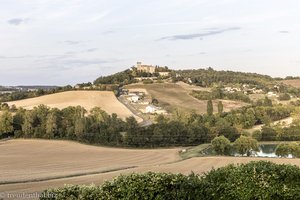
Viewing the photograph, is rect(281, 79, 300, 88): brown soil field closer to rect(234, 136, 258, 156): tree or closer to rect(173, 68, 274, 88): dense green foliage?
rect(173, 68, 274, 88): dense green foliage

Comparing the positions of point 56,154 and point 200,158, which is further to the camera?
point 56,154

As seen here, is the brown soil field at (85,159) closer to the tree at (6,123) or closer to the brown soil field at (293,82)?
the tree at (6,123)

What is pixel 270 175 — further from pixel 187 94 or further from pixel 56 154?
pixel 187 94

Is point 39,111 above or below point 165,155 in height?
above

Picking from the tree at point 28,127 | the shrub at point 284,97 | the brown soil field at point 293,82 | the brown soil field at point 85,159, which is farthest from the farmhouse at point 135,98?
the brown soil field at point 293,82

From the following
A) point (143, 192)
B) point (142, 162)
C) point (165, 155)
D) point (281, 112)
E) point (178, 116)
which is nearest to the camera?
point (143, 192)

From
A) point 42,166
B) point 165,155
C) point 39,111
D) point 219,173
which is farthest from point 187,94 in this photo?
point 219,173

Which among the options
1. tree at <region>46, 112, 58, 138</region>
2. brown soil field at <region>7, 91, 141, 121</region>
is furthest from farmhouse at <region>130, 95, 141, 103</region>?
tree at <region>46, 112, 58, 138</region>
